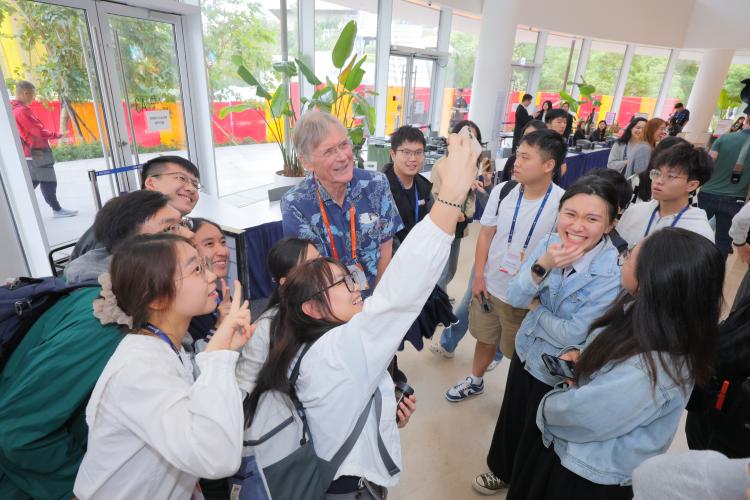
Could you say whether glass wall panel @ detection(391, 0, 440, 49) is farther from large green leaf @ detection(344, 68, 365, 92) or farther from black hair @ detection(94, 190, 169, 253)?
black hair @ detection(94, 190, 169, 253)

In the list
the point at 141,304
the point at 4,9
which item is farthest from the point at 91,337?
the point at 4,9

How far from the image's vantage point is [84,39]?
3154 millimetres

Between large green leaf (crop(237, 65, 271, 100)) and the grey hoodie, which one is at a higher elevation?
large green leaf (crop(237, 65, 271, 100))

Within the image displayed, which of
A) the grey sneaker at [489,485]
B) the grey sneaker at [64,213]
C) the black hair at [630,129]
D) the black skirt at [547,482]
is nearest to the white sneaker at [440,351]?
the grey sneaker at [489,485]

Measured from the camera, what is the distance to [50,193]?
3295mm

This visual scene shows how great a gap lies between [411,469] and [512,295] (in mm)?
1130

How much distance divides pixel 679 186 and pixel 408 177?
1531mm

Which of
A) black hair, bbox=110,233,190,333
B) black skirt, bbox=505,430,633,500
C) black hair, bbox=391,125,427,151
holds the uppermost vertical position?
black hair, bbox=391,125,427,151

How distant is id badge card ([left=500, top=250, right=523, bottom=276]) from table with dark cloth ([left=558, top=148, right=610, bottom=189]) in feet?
15.4

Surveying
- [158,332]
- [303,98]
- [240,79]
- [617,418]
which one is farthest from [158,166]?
[240,79]

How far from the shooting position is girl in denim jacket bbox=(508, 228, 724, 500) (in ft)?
3.42

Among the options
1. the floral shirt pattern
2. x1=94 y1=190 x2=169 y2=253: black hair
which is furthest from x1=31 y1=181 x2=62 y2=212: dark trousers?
the floral shirt pattern

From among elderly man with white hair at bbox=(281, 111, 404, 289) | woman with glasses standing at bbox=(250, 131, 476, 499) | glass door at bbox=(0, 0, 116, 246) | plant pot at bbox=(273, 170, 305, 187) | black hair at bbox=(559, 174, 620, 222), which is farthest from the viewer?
plant pot at bbox=(273, 170, 305, 187)

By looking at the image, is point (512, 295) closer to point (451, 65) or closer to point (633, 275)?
point (633, 275)
